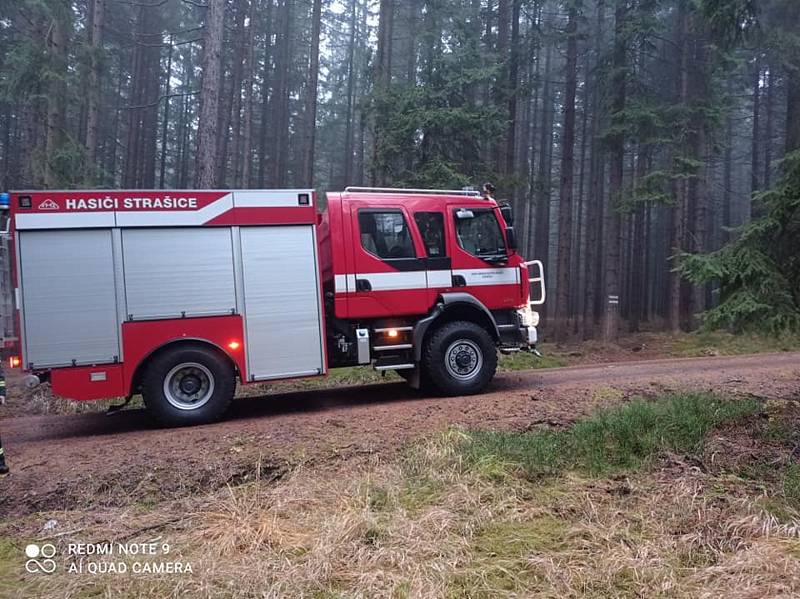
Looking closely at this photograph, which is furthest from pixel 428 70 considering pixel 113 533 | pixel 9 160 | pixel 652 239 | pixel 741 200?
pixel 741 200

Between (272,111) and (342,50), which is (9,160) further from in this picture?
(342,50)

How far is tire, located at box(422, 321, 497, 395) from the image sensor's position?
8.62 m

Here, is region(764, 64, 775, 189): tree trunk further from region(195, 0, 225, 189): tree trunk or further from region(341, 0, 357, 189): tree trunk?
region(195, 0, 225, 189): tree trunk

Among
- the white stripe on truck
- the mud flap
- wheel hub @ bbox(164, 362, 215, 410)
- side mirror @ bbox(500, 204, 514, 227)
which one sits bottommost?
the mud flap

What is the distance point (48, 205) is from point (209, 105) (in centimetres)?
705

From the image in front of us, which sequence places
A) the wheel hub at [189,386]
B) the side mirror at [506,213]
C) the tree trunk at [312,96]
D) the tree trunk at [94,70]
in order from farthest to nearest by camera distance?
1. the tree trunk at [312,96]
2. the tree trunk at [94,70]
3. the side mirror at [506,213]
4. the wheel hub at [189,386]

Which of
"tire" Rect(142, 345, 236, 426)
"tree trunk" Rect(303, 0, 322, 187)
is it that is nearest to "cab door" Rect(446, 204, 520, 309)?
"tire" Rect(142, 345, 236, 426)

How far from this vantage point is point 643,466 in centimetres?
505

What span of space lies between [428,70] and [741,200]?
35.5m

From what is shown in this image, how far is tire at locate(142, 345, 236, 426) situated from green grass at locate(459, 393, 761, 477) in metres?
3.50

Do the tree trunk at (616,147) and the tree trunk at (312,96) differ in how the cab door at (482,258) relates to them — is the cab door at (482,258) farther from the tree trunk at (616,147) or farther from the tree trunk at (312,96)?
the tree trunk at (312,96)

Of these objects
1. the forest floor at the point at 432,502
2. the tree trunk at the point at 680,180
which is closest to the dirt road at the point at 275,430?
the forest floor at the point at 432,502

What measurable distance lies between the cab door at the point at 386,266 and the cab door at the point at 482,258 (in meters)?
0.62

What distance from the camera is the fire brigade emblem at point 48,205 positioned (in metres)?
6.93
